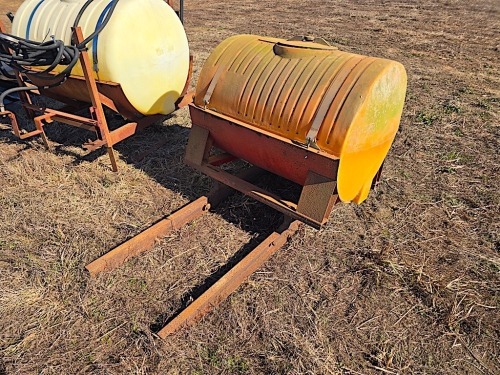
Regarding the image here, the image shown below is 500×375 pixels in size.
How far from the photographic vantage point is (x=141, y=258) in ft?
12.4

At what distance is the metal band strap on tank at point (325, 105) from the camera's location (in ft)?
10.6

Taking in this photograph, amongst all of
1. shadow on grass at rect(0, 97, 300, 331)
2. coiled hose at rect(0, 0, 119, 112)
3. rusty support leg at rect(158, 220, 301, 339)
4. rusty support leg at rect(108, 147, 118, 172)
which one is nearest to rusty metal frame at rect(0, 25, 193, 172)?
rusty support leg at rect(108, 147, 118, 172)

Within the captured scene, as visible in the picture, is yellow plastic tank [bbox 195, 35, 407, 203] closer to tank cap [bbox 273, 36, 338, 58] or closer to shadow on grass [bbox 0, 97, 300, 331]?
tank cap [bbox 273, 36, 338, 58]

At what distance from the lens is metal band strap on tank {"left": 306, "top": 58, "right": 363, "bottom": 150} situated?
10.6 ft

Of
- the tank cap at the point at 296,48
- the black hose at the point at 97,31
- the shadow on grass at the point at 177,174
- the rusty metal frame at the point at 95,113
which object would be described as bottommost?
the shadow on grass at the point at 177,174

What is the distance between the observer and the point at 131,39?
461 cm

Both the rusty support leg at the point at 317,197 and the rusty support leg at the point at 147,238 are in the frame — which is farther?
the rusty support leg at the point at 147,238

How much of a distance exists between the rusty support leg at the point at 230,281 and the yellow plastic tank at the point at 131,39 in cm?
258

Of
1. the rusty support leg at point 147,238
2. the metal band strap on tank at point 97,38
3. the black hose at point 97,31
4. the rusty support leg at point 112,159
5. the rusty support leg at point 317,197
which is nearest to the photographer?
the rusty support leg at point 317,197

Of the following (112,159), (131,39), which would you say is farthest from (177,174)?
(131,39)

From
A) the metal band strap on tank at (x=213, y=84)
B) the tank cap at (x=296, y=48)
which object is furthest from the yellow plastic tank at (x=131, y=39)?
the tank cap at (x=296, y=48)

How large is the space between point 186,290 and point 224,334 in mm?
599

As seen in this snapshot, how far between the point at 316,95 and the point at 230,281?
176cm

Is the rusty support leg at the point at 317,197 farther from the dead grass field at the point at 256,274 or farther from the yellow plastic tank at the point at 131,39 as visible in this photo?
the yellow plastic tank at the point at 131,39
